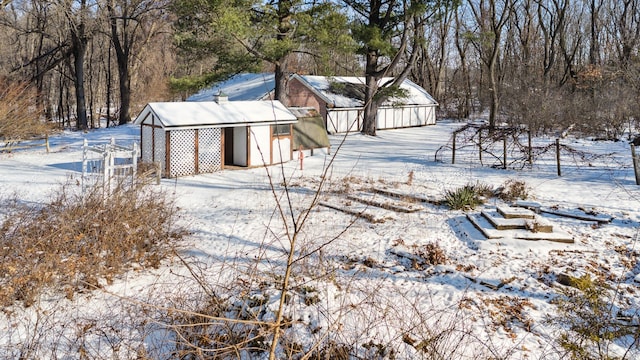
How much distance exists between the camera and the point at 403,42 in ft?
79.3

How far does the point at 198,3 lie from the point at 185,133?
19.9 feet

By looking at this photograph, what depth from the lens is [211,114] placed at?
16.6 m

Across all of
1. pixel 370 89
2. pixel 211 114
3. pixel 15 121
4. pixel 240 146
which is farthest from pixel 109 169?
pixel 370 89

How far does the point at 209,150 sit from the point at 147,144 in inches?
84.8

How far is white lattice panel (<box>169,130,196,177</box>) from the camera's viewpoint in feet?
51.4

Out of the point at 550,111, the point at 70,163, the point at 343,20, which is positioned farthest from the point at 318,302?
the point at 550,111

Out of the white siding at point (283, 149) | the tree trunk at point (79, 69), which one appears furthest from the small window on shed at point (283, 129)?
the tree trunk at point (79, 69)

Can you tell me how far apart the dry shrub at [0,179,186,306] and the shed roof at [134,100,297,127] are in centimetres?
719

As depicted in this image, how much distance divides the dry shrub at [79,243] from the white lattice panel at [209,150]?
7.55 metres

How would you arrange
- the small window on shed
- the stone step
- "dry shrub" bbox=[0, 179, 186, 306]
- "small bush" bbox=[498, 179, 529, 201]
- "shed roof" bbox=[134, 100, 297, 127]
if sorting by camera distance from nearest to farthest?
"dry shrub" bbox=[0, 179, 186, 306]
the stone step
"small bush" bbox=[498, 179, 529, 201]
"shed roof" bbox=[134, 100, 297, 127]
the small window on shed

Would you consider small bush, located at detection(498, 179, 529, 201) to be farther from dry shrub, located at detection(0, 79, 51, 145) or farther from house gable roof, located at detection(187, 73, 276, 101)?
house gable roof, located at detection(187, 73, 276, 101)

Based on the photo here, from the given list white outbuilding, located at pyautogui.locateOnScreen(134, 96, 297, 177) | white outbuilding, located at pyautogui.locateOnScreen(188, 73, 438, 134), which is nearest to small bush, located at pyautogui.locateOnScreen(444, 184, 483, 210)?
white outbuilding, located at pyautogui.locateOnScreen(134, 96, 297, 177)

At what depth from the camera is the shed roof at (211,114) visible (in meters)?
15.6

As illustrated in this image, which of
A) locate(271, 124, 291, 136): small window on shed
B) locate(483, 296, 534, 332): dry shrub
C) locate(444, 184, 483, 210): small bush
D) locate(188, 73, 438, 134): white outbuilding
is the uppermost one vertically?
locate(188, 73, 438, 134): white outbuilding
